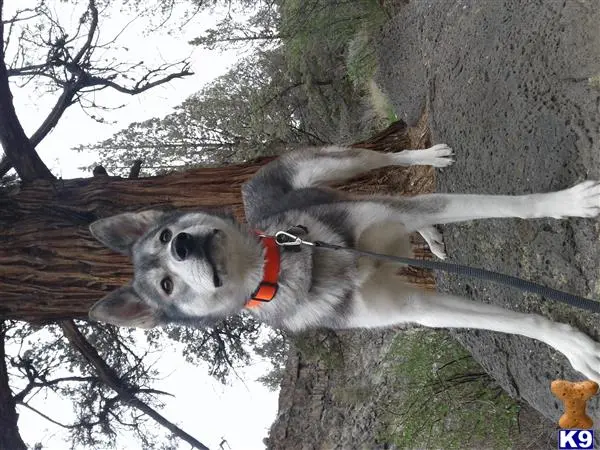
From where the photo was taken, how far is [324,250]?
124 inches

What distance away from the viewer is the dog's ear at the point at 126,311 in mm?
3232

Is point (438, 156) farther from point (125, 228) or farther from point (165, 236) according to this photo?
point (125, 228)

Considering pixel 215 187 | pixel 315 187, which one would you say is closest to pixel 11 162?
pixel 215 187

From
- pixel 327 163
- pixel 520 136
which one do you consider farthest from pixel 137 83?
pixel 520 136

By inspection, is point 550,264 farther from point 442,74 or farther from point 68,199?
point 68,199

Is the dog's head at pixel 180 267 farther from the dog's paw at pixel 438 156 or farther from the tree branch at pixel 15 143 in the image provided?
the dog's paw at pixel 438 156

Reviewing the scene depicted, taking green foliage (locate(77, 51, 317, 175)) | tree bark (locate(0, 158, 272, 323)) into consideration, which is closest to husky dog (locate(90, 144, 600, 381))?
tree bark (locate(0, 158, 272, 323))

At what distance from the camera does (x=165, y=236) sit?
3178 mm

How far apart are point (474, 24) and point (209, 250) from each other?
94.9 inches

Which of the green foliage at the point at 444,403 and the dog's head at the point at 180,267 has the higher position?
the green foliage at the point at 444,403

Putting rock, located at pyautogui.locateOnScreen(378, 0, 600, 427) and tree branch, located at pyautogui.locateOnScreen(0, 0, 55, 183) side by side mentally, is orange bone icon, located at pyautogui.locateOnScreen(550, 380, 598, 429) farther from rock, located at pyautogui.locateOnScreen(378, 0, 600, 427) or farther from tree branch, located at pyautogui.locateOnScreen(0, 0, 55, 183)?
tree branch, located at pyautogui.locateOnScreen(0, 0, 55, 183)

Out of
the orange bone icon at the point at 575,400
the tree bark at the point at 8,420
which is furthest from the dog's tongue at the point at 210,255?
the tree bark at the point at 8,420

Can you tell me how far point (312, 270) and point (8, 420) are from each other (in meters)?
3.33

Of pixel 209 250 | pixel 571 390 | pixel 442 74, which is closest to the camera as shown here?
pixel 571 390
